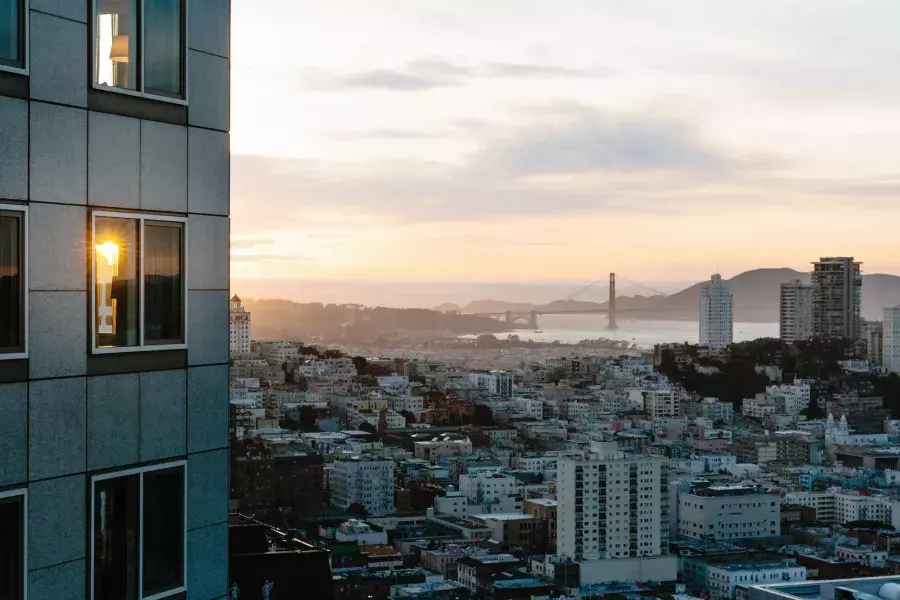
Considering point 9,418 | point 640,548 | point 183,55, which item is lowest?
point 640,548

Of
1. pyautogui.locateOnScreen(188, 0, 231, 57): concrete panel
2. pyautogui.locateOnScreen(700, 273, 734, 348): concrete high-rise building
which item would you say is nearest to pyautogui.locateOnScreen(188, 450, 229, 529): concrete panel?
pyautogui.locateOnScreen(188, 0, 231, 57): concrete panel

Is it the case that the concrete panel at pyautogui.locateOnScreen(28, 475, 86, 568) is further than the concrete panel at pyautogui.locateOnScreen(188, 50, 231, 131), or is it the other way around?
the concrete panel at pyautogui.locateOnScreen(188, 50, 231, 131)

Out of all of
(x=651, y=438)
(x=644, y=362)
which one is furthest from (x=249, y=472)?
(x=644, y=362)

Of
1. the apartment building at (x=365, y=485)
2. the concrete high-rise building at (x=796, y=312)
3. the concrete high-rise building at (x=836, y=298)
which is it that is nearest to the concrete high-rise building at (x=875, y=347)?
the concrete high-rise building at (x=836, y=298)

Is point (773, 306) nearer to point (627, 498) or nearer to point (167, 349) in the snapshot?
point (627, 498)

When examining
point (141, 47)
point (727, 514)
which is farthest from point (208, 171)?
point (727, 514)

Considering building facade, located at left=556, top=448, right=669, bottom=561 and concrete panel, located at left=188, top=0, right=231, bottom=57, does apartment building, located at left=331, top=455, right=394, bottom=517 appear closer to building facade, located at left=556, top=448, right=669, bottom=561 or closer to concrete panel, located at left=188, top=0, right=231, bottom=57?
building facade, located at left=556, top=448, right=669, bottom=561
